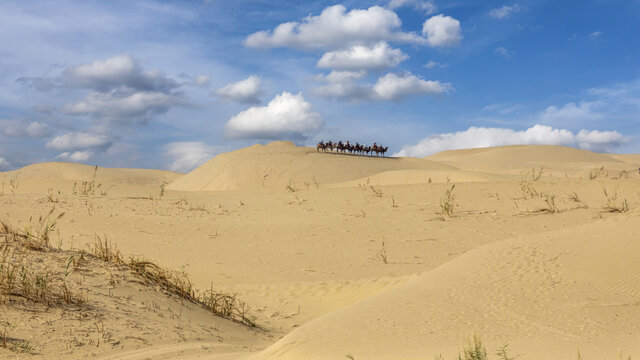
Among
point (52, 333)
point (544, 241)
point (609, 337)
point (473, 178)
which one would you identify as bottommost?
point (52, 333)

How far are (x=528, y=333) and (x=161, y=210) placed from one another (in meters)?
12.1

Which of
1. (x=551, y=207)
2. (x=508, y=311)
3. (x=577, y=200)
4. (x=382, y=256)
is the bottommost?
(x=382, y=256)

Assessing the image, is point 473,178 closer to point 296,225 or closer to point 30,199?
point 296,225

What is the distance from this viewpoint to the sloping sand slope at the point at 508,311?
3631mm

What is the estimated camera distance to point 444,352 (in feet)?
11.2

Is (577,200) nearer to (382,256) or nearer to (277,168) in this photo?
(382,256)

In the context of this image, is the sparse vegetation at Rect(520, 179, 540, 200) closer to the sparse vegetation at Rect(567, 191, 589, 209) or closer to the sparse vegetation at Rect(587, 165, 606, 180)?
the sparse vegetation at Rect(567, 191, 589, 209)

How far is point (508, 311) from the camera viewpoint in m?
4.28

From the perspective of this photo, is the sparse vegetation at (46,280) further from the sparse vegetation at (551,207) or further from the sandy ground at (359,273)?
the sparse vegetation at (551,207)

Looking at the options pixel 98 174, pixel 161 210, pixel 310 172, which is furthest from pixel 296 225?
pixel 98 174

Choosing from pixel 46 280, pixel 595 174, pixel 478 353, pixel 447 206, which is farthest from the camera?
pixel 595 174

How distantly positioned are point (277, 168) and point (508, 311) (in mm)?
24614

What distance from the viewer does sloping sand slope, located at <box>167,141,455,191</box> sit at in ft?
88.9

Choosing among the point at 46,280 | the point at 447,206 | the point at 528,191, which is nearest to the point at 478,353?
the point at 46,280
